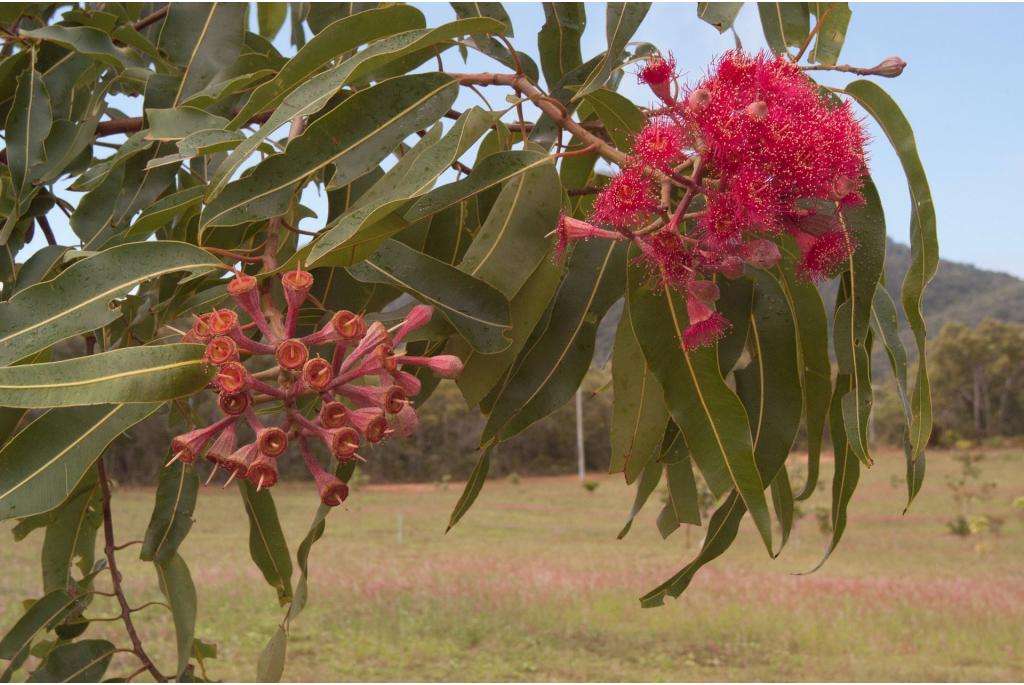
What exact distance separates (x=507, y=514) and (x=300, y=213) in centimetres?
1535

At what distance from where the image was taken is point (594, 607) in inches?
331

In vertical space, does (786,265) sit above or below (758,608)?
above

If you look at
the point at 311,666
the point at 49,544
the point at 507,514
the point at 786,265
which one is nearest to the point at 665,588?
the point at 786,265

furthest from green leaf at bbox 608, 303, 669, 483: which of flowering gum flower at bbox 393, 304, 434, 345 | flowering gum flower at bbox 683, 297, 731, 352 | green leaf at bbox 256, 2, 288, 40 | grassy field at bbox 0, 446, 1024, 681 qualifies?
grassy field at bbox 0, 446, 1024, 681

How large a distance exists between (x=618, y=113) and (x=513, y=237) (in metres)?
0.14

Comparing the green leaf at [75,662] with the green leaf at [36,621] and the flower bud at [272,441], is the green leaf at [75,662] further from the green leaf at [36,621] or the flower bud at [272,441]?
the flower bud at [272,441]

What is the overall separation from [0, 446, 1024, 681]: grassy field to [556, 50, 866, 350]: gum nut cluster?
620 centimetres

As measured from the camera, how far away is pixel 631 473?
2.85 feet

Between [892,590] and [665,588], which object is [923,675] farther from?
[665,588]

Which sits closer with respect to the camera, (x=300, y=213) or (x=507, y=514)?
(x=300, y=213)

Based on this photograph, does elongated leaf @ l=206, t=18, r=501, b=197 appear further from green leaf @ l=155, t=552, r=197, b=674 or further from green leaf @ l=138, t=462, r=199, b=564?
green leaf @ l=155, t=552, r=197, b=674

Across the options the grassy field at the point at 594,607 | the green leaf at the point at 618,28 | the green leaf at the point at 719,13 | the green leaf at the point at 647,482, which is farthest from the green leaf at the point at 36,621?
the grassy field at the point at 594,607

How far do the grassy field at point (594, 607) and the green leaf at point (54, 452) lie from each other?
6.01 m

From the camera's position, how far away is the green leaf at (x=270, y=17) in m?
1.56
